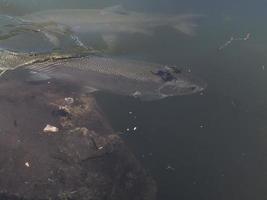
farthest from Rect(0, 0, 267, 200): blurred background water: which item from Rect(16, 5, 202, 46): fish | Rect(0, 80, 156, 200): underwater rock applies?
Rect(16, 5, 202, 46): fish

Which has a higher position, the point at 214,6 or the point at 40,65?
the point at 40,65

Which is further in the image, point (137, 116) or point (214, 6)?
point (214, 6)

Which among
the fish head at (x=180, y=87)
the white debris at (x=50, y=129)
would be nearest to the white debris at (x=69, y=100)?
the white debris at (x=50, y=129)

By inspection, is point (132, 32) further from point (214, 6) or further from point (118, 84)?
point (214, 6)

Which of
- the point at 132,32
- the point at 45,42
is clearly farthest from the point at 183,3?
the point at 45,42

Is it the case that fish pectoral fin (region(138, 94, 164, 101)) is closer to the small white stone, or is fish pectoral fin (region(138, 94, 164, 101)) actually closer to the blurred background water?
the blurred background water

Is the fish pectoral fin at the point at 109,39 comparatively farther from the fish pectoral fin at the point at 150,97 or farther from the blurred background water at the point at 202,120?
the fish pectoral fin at the point at 150,97
